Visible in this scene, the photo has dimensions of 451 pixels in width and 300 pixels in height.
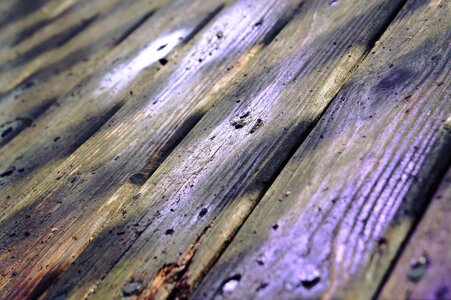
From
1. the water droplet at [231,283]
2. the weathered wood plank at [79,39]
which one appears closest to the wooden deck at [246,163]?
the water droplet at [231,283]

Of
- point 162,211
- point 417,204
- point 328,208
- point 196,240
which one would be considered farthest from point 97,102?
point 417,204

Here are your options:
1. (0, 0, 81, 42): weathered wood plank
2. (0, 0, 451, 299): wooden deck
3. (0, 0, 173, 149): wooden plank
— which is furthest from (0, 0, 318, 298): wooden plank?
(0, 0, 81, 42): weathered wood plank

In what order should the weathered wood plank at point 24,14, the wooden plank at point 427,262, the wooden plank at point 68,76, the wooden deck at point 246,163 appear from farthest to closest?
the weathered wood plank at point 24,14, the wooden plank at point 68,76, the wooden deck at point 246,163, the wooden plank at point 427,262

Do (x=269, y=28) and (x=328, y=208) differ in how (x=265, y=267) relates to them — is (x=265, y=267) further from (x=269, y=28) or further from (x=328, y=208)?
(x=269, y=28)

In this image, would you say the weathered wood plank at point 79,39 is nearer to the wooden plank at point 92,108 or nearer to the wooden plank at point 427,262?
the wooden plank at point 92,108

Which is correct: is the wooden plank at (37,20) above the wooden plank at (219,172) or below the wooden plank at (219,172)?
above

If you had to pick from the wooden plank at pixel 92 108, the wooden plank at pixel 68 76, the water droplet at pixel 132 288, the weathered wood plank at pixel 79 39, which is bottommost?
the water droplet at pixel 132 288

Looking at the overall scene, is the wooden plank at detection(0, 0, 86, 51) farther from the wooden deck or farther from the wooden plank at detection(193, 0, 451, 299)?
the wooden plank at detection(193, 0, 451, 299)

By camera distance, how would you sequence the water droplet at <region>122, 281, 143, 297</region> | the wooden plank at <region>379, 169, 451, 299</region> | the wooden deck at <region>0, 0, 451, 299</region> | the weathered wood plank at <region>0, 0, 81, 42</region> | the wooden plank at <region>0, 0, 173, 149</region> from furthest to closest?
the weathered wood plank at <region>0, 0, 81, 42</region> < the wooden plank at <region>0, 0, 173, 149</region> < the water droplet at <region>122, 281, 143, 297</region> < the wooden deck at <region>0, 0, 451, 299</region> < the wooden plank at <region>379, 169, 451, 299</region>
